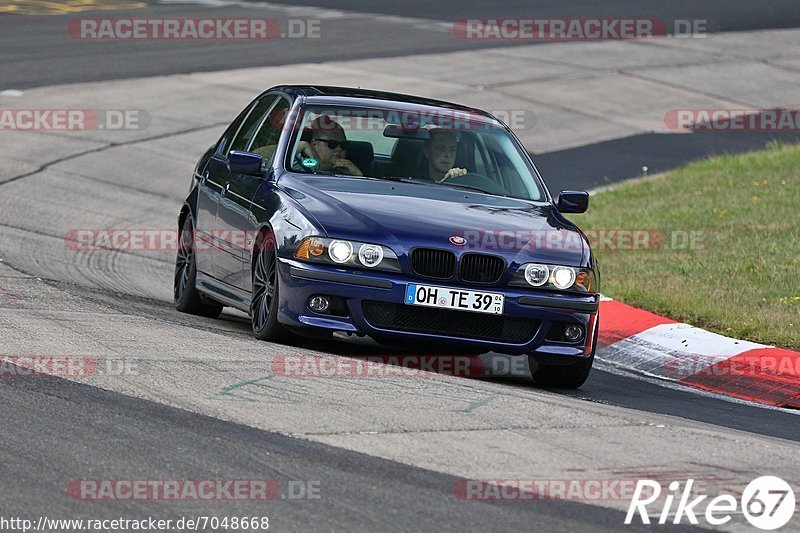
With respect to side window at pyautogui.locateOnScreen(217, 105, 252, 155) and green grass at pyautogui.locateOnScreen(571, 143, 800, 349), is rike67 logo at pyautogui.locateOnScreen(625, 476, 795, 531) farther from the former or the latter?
side window at pyautogui.locateOnScreen(217, 105, 252, 155)

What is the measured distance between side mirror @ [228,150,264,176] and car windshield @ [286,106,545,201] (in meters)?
0.19

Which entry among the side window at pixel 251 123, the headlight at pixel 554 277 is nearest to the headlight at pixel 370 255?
the headlight at pixel 554 277

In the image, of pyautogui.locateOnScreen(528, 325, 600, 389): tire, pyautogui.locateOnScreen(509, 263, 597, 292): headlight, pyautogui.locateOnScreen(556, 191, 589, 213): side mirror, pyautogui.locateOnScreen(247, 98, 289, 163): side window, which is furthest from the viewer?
pyautogui.locateOnScreen(247, 98, 289, 163): side window

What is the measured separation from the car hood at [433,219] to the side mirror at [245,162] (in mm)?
281

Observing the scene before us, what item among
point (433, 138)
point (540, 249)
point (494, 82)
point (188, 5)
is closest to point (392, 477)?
point (540, 249)

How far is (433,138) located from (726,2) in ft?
99.3

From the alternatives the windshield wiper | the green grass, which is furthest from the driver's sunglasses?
the green grass

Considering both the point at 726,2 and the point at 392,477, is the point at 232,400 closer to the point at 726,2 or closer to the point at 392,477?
the point at 392,477

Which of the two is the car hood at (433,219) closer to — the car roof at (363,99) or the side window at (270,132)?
the side window at (270,132)

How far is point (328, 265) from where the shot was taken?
8.09m

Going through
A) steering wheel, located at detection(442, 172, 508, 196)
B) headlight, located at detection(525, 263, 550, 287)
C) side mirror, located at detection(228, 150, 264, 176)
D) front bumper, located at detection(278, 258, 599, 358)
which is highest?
side mirror, located at detection(228, 150, 264, 176)

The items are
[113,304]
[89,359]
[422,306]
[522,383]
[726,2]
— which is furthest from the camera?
[726,2]

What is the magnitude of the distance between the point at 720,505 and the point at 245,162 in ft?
14.4

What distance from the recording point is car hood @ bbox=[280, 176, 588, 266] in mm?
8117
